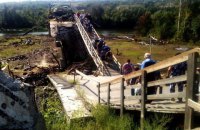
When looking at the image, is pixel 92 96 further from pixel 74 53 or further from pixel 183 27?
pixel 183 27

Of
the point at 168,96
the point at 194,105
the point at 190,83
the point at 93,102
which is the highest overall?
the point at 190,83

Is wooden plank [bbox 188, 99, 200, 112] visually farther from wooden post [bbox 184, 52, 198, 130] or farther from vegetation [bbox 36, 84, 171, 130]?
vegetation [bbox 36, 84, 171, 130]

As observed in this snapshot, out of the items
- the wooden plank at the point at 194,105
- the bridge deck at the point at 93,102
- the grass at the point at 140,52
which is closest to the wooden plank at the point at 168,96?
the bridge deck at the point at 93,102

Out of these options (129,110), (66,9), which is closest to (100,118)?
(129,110)

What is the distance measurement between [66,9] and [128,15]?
A: 49.3 meters

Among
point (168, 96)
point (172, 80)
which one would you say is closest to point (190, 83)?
point (172, 80)

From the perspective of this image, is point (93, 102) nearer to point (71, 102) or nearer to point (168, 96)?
point (71, 102)

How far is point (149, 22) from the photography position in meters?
60.3

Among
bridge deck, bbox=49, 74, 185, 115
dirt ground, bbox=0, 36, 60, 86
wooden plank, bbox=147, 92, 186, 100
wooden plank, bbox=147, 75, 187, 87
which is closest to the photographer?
wooden plank, bbox=147, 75, 187, 87

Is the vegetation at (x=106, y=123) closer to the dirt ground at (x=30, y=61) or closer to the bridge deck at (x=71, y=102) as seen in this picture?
the bridge deck at (x=71, y=102)

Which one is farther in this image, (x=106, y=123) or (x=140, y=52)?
(x=140, y=52)

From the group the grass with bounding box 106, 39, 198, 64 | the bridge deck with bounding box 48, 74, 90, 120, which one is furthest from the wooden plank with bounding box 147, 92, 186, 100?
the grass with bounding box 106, 39, 198, 64

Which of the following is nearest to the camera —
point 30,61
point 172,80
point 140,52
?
point 172,80

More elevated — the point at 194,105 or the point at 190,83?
the point at 190,83
